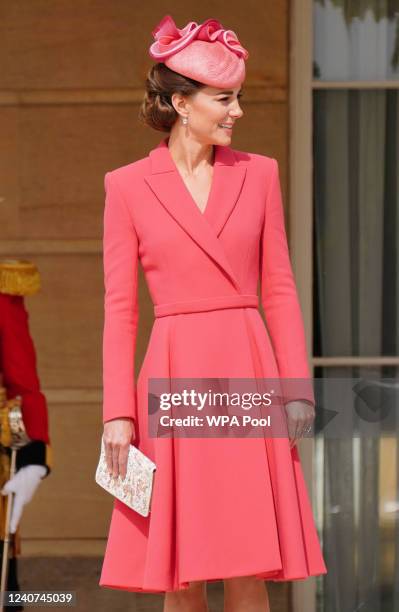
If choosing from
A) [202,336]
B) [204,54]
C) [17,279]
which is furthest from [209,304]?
[17,279]

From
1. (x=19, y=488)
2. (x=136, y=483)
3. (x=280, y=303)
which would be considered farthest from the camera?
(x=19, y=488)

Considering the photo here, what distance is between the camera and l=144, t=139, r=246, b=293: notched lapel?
345 cm

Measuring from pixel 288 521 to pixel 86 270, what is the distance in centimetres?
308

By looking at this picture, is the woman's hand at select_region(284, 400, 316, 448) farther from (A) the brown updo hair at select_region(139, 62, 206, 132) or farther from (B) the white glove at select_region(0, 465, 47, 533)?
(B) the white glove at select_region(0, 465, 47, 533)

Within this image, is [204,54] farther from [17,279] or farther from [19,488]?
[19,488]

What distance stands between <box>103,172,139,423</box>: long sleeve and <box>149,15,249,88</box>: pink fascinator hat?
1.17 ft

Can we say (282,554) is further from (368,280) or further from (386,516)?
(368,280)

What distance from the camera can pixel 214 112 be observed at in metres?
3.48

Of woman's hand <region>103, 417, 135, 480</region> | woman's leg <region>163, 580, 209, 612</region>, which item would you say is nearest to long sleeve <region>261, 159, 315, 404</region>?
woman's hand <region>103, 417, 135, 480</region>

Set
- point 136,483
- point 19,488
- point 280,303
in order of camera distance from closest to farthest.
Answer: point 136,483 → point 280,303 → point 19,488

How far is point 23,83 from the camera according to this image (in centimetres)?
620

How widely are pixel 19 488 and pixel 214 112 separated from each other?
2131mm

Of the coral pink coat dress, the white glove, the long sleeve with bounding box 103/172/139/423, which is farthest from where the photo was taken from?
the white glove

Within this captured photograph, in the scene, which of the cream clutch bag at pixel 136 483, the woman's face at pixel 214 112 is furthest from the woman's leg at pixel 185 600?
the woman's face at pixel 214 112
